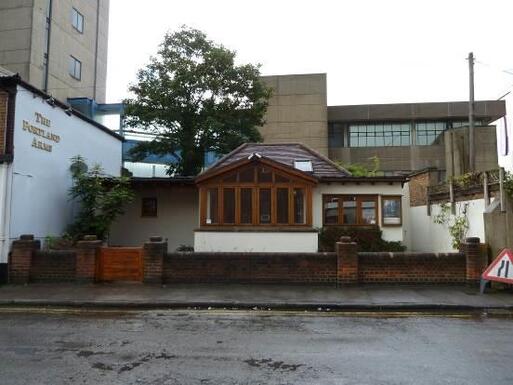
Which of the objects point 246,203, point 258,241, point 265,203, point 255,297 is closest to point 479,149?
point 265,203

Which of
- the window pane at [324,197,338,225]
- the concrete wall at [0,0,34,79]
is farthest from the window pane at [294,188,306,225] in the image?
the concrete wall at [0,0,34,79]

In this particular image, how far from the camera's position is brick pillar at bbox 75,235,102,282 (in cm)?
1262

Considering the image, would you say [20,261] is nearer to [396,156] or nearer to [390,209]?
[390,209]

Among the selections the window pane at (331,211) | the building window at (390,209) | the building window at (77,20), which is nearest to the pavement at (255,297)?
the window pane at (331,211)

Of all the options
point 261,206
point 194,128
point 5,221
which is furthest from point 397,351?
point 194,128

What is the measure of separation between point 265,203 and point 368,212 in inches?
176

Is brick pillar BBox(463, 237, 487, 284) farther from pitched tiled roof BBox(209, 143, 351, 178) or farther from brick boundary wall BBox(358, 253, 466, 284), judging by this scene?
pitched tiled roof BBox(209, 143, 351, 178)

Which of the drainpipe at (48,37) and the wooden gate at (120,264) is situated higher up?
the drainpipe at (48,37)

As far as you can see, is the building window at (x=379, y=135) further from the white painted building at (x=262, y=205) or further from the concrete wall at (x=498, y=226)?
the concrete wall at (x=498, y=226)

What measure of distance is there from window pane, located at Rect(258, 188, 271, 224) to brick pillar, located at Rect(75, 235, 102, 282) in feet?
18.8

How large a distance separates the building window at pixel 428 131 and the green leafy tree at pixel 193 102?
25.9 m

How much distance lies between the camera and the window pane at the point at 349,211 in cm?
1818

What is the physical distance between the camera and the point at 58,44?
39.1 meters

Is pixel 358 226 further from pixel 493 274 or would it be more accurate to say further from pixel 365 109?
pixel 365 109
